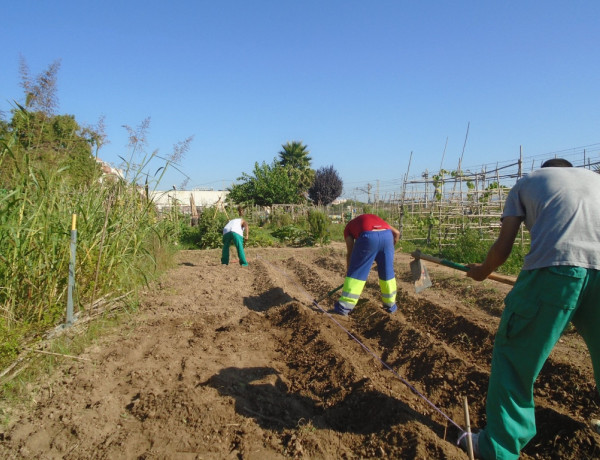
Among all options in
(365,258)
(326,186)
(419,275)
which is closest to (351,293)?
(365,258)

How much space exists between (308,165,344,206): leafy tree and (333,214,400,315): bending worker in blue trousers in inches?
1555

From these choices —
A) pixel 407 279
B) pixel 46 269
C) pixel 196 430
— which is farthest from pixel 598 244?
pixel 407 279

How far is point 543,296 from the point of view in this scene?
211 cm

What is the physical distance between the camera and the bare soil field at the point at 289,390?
2.61 meters

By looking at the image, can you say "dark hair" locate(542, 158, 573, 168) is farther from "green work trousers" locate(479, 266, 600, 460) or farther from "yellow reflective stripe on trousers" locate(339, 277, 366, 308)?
"yellow reflective stripe on trousers" locate(339, 277, 366, 308)

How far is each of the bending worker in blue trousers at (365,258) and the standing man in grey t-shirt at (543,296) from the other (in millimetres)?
2793

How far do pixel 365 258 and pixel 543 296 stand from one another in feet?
9.84

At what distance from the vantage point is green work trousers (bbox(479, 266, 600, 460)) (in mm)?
2076

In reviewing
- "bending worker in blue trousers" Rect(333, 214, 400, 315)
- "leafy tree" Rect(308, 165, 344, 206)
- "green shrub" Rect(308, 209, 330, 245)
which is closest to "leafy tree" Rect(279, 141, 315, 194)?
"leafy tree" Rect(308, 165, 344, 206)

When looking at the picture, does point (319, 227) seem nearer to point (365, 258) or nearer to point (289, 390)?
point (365, 258)

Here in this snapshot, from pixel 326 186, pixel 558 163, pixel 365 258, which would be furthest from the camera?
pixel 326 186

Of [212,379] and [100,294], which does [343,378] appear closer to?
[212,379]

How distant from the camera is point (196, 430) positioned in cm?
281

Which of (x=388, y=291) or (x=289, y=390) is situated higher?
(x=388, y=291)
